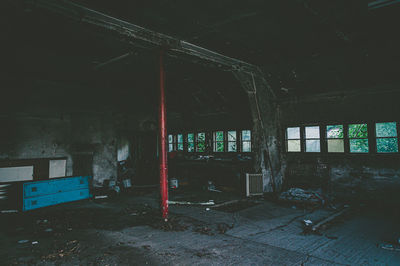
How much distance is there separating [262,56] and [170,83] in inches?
182

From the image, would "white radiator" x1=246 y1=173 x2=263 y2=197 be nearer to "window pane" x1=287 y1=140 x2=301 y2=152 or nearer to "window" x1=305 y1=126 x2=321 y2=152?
"window pane" x1=287 y1=140 x2=301 y2=152

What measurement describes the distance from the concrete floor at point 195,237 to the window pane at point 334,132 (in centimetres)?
234

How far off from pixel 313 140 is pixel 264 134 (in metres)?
1.63

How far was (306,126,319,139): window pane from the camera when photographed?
833 centimetres

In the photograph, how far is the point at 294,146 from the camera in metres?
8.81

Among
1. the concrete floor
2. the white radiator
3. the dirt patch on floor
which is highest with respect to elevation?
the white radiator

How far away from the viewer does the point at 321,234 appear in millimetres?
4840

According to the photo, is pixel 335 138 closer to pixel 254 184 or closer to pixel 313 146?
pixel 313 146

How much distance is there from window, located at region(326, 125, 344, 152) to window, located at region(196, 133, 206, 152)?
5.21 meters

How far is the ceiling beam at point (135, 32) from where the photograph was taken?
4527 mm

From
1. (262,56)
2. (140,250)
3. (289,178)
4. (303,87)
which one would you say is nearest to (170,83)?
(262,56)

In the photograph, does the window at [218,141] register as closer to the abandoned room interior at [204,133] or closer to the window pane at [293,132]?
the abandoned room interior at [204,133]

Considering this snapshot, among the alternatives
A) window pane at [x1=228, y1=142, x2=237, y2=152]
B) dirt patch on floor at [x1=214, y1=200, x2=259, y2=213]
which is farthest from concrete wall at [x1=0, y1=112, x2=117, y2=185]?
dirt patch on floor at [x1=214, y1=200, x2=259, y2=213]

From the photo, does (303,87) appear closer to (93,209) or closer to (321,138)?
(321,138)
